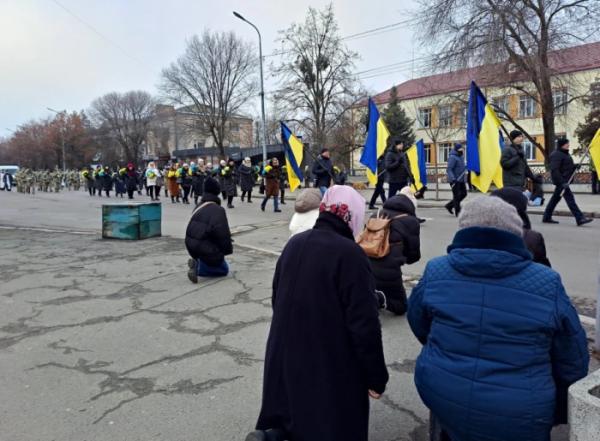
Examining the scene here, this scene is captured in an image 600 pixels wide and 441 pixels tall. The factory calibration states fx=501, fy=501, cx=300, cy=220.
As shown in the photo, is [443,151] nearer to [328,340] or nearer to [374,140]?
[374,140]

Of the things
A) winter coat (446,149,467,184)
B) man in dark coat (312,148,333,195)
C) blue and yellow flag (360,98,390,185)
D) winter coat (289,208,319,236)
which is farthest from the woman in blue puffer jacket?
man in dark coat (312,148,333,195)

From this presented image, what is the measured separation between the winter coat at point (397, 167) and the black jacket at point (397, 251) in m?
7.23

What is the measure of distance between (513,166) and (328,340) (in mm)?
8171

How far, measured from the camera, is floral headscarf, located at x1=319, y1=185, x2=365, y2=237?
2633 millimetres

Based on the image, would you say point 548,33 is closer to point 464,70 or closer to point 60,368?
point 464,70

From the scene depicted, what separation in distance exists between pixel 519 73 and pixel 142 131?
66113mm

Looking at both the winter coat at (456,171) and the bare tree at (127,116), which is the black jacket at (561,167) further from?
the bare tree at (127,116)

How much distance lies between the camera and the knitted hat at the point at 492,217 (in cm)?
233

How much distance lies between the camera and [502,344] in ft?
7.11

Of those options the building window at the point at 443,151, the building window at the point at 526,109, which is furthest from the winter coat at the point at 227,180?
the building window at the point at 443,151

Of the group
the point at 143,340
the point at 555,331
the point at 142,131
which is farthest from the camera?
the point at 142,131

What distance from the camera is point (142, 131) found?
259 ft

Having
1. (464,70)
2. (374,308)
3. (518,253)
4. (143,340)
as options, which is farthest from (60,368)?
(464,70)

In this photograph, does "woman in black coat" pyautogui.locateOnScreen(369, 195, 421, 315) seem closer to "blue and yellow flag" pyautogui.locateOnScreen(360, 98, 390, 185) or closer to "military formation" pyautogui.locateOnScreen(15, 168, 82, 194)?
"blue and yellow flag" pyautogui.locateOnScreen(360, 98, 390, 185)
